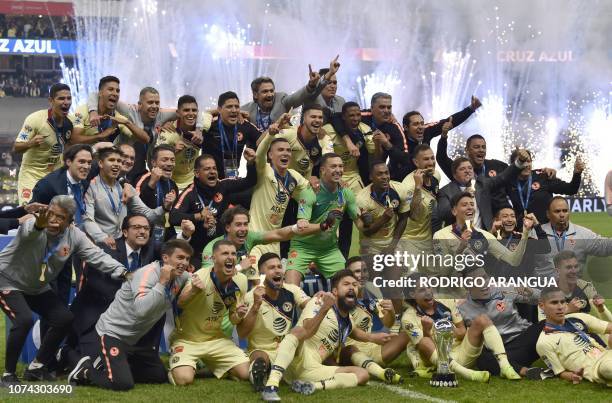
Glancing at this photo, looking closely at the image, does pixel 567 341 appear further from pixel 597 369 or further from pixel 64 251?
pixel 64 251

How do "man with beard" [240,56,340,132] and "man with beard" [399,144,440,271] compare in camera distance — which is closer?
"man with beard" [399,144,440,271]

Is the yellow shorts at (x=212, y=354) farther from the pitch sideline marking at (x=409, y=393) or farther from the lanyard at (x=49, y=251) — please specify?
the lanyard at (x=49, y=251)

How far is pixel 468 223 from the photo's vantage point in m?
8.96

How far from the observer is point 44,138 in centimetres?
969

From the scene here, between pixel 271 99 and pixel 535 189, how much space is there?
3.06 metres

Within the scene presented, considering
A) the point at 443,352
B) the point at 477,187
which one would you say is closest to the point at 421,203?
the point at 477,187

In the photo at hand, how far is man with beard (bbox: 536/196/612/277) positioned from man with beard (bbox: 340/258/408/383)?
1.79 metres

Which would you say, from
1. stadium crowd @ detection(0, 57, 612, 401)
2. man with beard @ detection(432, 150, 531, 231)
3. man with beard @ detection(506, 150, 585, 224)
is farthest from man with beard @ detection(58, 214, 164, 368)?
man with beard @ detection(506, 150, 585, 224)

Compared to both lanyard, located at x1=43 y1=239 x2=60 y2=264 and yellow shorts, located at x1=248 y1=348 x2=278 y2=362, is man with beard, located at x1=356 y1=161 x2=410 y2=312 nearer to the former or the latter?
yellow shorts, located at x1=248 y1=348 x2=278 y2=362

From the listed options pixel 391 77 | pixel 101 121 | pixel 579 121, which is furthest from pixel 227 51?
pixel 101 121

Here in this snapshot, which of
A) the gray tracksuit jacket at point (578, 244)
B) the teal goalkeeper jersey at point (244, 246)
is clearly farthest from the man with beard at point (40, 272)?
the gray tracksuit jacket at point (578, 244)

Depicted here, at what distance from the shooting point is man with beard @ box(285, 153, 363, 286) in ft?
30.8

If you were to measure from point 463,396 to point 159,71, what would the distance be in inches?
1505

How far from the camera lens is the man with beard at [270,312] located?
7789 millimetres
